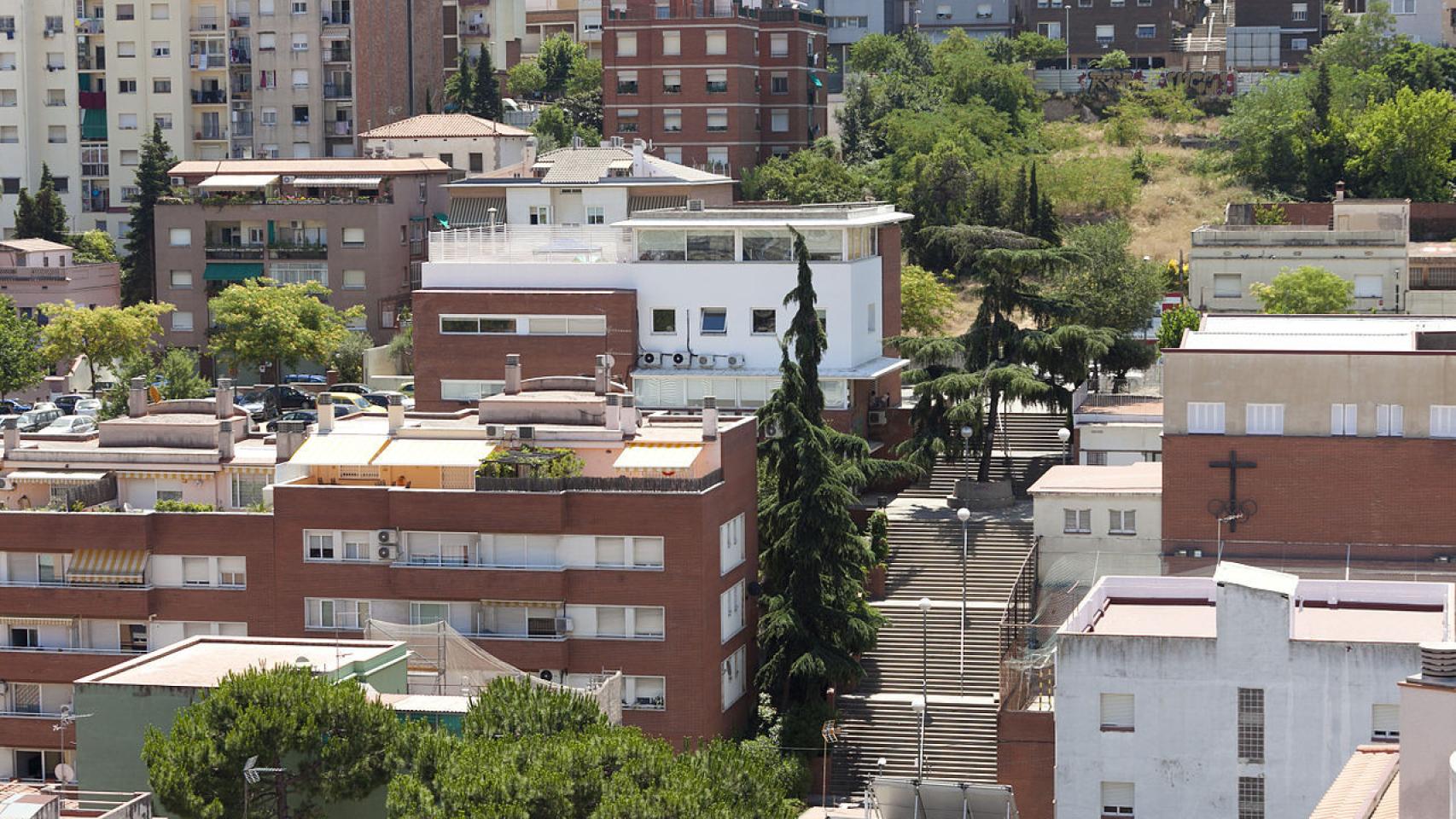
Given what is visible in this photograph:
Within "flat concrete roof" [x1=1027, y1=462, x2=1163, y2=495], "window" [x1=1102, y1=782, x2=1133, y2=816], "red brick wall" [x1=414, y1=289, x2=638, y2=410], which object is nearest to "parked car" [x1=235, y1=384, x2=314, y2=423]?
"red brick wall" [x1=414, y1=289, x2=638, y2=410]

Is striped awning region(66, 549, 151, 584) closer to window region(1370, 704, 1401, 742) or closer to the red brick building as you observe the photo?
the red brick building

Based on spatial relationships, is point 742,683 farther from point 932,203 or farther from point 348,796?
point 932,203

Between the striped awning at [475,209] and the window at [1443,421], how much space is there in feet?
136

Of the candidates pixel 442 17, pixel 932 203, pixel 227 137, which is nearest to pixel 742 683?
pixel 932 203

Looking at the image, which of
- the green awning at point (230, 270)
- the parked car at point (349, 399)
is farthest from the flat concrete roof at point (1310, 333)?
the green awning at point (230, 270)

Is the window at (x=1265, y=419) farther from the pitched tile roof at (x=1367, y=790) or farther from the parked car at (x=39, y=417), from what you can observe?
the parked car at (x=39, y=417)

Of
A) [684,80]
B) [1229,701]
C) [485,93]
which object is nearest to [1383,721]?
[1229,701]

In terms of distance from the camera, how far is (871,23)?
6225 inches

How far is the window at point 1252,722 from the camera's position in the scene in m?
49.0

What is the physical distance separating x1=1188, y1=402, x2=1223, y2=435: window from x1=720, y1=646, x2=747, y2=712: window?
41.0ft

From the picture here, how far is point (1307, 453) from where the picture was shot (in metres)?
64.2

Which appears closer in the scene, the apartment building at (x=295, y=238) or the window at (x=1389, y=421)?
the window at (x=1389, y=421)

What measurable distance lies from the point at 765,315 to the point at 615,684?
1023 inches

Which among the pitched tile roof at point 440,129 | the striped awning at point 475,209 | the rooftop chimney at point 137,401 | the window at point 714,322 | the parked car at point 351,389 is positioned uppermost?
the pitched tile roof at point 440,129
